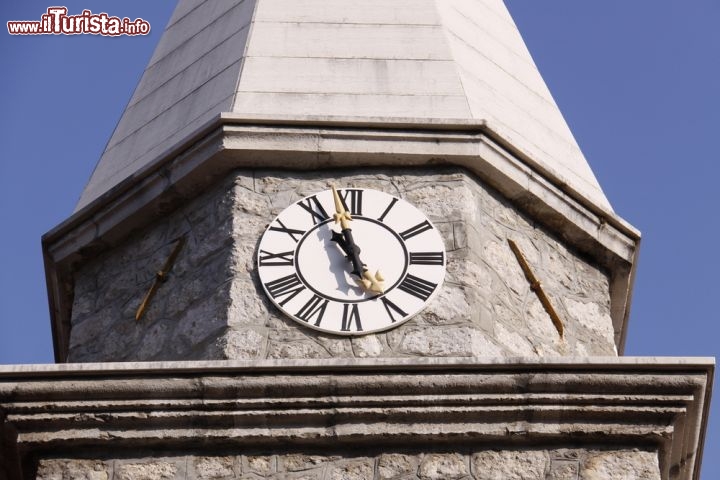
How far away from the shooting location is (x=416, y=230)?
34.0ft

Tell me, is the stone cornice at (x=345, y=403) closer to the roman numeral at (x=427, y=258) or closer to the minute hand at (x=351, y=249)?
the minute hand at (x=351, y=249)

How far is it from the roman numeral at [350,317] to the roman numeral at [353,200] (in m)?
0.67

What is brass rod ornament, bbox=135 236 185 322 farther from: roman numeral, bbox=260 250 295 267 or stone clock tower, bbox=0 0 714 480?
roman numeral, bbox=260 250 295 267

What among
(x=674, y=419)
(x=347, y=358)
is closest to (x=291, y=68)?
(x=347, y=358)

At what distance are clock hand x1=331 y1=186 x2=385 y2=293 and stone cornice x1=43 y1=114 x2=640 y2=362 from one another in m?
0.47

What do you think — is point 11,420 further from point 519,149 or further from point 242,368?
point 519,149

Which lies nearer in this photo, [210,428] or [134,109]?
[210,428]

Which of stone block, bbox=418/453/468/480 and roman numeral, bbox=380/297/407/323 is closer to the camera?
stone block, bbox=418/453/468/480

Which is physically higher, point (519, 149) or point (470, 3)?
point (470, 3)

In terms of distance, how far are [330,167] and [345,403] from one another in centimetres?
191

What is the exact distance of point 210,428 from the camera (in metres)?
9.18

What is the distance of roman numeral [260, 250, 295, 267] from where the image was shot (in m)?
10.2

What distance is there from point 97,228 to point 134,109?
1551mm

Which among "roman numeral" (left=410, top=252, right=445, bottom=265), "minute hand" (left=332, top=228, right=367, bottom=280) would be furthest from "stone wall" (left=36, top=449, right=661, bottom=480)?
"roman numeral" (left=410, top=252, right=445, bottom=265)
